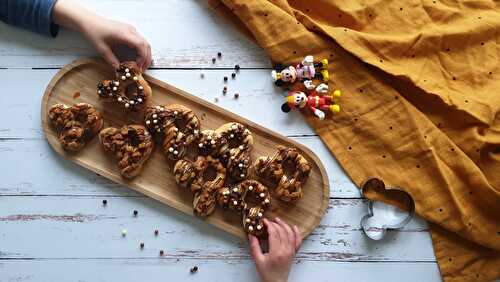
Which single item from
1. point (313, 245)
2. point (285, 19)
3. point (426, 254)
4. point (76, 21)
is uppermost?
point (76, 21)

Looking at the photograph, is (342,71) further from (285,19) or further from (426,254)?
(426,254)

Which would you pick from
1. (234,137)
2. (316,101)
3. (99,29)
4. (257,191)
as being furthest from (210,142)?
(99,29)

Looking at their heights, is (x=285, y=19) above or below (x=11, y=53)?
below

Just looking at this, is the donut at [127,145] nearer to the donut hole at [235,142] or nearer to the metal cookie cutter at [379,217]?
the donut hole at [235,142]

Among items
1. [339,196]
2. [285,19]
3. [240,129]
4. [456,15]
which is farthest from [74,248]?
[456,15]

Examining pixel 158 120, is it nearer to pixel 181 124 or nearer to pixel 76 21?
pixel 181 124

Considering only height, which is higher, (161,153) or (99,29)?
(99,29)

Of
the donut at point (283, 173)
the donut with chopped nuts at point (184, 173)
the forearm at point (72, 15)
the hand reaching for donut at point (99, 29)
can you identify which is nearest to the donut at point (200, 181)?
the donut with chopped nuts at point (184, 173)
